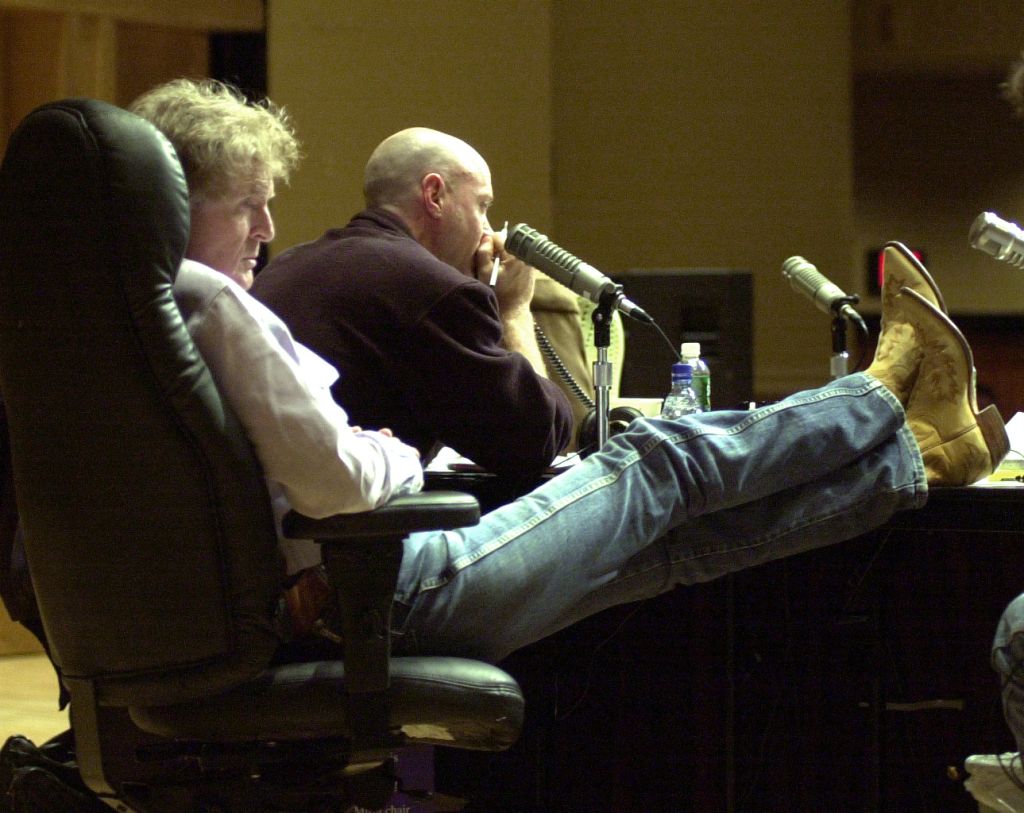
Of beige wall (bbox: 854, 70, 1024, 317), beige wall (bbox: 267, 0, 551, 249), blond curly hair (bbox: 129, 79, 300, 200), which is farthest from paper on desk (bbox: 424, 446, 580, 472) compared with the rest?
beige wall (bbox: 854, 70, 1024, 317)

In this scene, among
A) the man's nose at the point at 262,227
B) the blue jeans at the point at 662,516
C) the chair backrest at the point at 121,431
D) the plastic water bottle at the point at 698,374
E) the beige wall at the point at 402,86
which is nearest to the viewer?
the chair backrest at the point at 121,431

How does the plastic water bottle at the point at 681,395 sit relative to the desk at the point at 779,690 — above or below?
above

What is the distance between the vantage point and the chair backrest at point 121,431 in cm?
134

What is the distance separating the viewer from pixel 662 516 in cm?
172

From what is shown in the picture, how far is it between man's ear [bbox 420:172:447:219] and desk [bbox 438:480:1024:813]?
2.38ft

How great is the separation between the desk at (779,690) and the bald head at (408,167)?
0.77 m

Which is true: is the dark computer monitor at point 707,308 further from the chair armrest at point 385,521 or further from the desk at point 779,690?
the chair armrest at point 385,521

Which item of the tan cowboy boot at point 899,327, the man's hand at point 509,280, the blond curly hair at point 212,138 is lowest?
the tan cowboy boot at point 899,327

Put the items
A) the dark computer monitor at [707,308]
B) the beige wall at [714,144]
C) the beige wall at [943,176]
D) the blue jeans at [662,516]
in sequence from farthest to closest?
the beige wall at [943,176], the beige wall at [714,144], the dark computer monitor at [707,308], the blue jeans at [662,516]

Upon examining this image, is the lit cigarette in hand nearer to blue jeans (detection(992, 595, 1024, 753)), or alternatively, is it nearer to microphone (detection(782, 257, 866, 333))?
microphone (detection(782, 257, 866, 333))

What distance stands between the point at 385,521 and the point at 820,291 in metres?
1.01

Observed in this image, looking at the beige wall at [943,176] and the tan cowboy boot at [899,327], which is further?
the beige wall at [943,176]

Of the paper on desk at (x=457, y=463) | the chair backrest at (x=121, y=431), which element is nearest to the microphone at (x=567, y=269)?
the paper on desk at (x=457, y=463)

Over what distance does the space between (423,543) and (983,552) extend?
99cm
